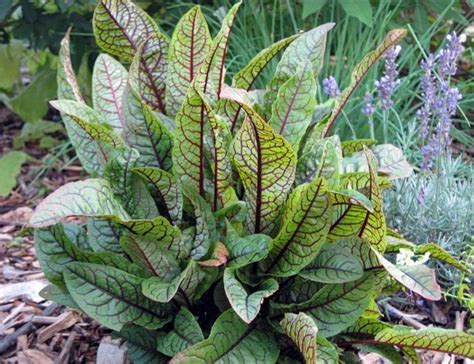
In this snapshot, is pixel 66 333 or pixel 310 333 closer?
pixel 310 333

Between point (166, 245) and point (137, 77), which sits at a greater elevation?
point (137, 77)

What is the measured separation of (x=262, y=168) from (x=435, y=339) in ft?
1.73

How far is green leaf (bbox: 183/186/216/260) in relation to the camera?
172 cm

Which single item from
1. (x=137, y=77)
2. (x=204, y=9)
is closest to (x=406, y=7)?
(x=204, y=9)

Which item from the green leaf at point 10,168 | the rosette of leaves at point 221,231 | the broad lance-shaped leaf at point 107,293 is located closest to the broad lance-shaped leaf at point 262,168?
the rosette of leaves at point 221,231

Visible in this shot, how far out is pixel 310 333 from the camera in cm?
152

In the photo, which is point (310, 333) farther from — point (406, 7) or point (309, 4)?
point (406, 7)

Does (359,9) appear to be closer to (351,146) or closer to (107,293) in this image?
(351,146)

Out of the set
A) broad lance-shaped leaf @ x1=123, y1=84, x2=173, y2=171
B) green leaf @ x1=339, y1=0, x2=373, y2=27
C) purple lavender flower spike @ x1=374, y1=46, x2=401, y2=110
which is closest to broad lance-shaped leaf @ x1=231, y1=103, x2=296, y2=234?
broad lance-shaped leaf @ x1=123, y1=84, x2=173, y2=171

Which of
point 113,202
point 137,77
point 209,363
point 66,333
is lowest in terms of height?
point 66,333

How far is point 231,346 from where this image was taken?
1641 mm

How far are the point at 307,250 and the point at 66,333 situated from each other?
0.93 meters

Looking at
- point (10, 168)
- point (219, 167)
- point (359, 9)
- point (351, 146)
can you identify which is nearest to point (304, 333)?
point (219, 167)

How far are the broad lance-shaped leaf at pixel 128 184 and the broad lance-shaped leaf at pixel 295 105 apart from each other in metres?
0.35
